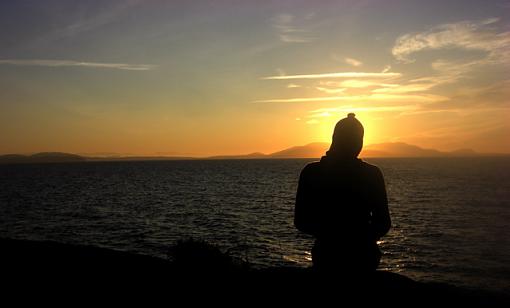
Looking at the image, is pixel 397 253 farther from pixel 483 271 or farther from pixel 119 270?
pixel 119 270

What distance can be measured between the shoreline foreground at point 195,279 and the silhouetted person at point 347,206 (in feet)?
0.81

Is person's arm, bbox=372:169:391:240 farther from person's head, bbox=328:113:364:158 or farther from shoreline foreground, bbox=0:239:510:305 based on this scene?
shoreline foreground, bbox=0:239:510:305

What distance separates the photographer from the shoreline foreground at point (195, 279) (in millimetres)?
5137

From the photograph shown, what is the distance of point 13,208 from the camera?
189 ft

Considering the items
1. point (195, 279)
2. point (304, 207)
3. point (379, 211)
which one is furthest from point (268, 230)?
point (379, 211)

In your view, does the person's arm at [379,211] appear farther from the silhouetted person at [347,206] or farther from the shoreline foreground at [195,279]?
the shoreline foreground at [195,279]

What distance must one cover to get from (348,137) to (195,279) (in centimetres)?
534

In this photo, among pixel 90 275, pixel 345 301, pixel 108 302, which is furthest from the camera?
pixel 90 275

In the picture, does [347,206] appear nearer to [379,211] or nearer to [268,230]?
[379,211]

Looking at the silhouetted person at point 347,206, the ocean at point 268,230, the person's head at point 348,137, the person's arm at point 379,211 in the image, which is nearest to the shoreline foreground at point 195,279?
the silhouetted person at point 347,206

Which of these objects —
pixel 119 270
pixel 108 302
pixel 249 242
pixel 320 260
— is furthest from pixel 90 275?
pixel 249 242

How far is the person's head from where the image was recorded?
4.92 meters

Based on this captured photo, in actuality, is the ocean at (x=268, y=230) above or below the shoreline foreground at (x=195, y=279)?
below

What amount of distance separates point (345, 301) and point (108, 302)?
483 centimetres
